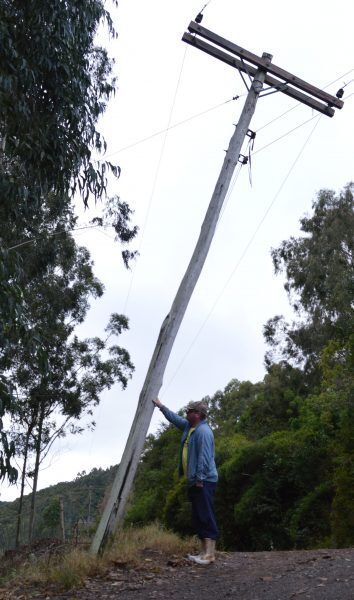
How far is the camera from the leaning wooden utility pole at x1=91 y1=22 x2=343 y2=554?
27.5ft

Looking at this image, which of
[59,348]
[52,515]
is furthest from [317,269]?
[52,515]

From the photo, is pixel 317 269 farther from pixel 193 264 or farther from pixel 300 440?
pixel 193 264

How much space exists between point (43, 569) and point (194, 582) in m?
1.69

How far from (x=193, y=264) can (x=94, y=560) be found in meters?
3.58

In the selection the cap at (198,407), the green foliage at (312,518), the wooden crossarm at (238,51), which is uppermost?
the wooden crossarm at (238,51)

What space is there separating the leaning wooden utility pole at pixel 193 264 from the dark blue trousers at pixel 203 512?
1.22m

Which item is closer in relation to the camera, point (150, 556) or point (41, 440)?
point (150, 556)

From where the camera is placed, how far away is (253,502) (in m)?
18.9

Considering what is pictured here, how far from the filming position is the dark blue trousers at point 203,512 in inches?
289

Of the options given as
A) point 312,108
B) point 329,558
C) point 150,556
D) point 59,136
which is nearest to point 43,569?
point 150,556

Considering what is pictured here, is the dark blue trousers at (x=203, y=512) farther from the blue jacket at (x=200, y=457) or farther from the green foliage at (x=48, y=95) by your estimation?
the green foliage at (x=48, y=95)

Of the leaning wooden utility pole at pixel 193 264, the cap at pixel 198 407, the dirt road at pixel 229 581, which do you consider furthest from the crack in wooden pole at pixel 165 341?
the cap at pixel 198 407

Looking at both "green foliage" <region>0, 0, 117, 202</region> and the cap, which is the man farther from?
"green foliage" <region>0, 0, 117, 202</region>

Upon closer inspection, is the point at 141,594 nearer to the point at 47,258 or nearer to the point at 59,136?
the point at 59,136
